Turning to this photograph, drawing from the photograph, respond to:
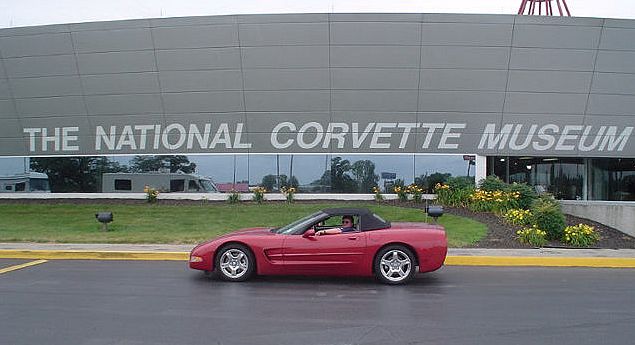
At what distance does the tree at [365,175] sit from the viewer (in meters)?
21.5

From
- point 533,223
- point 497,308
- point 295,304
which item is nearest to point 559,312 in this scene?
point 497,308

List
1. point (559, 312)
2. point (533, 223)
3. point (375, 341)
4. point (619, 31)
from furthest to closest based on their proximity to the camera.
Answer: point (619, 31) < point (533, 223) < point (559, 312) < point (375, 341)

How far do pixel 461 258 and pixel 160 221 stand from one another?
9829 millimetres

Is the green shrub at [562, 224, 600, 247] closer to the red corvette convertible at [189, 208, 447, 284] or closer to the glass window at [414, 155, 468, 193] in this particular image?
the red corvette convertible at [189, 208, 447, 284]

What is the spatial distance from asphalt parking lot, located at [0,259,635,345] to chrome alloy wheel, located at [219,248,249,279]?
0.26 metres

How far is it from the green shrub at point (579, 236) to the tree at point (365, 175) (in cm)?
884

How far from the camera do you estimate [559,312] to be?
22.0 feet

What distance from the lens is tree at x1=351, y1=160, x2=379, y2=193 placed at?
70.7 ft

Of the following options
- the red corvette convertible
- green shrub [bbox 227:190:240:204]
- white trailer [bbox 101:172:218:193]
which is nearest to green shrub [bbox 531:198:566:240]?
the red corvette convertible

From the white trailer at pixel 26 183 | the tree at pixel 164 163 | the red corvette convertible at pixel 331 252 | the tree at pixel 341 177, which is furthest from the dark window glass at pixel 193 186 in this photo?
the red corvette convertible at pixel 331 252

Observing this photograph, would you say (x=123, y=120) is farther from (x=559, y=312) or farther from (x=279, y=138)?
(x=559, y=312)

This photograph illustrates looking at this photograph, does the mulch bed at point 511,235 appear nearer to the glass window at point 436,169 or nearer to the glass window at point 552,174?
the glass window at point 436,169

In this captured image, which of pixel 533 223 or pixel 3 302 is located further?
pixel 533 223

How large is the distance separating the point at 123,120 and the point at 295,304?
57.5ft
